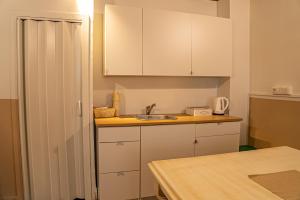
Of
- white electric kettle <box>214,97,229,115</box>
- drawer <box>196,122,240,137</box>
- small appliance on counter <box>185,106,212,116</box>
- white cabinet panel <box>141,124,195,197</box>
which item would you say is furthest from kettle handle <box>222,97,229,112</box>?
white cabinet panel <box>141,124,195,197</box>

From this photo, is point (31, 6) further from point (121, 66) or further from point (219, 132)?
point (219, 132)

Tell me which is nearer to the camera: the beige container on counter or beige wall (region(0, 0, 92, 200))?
beige wall (region(0, 0, 92, 200))

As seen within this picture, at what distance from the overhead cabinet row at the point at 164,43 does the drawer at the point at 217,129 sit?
0.63 m

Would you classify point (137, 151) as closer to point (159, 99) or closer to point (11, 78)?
point (159, 99)

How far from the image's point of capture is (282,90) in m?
2.33

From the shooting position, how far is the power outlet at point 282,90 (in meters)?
2.27

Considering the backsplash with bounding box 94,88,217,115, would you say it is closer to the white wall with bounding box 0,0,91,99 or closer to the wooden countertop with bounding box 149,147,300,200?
the white wall with bounding box 0,0,91,99

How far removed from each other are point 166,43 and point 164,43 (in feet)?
0.08

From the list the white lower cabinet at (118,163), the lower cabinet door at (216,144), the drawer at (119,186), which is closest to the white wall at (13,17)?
the white lower cabinet at (118,163)

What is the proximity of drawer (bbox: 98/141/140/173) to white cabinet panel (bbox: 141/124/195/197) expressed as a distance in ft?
0.26

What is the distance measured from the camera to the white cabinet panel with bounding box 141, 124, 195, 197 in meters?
2.13


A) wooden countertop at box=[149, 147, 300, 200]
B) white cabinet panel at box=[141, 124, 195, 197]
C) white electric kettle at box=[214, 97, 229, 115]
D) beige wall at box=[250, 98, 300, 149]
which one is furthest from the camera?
white electric kettle at box=[214, 97, 229, 115]

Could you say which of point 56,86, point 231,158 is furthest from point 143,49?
point 231,158

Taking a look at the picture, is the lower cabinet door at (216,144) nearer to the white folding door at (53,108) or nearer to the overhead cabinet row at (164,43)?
the overhead cabinet row at (164,43)
